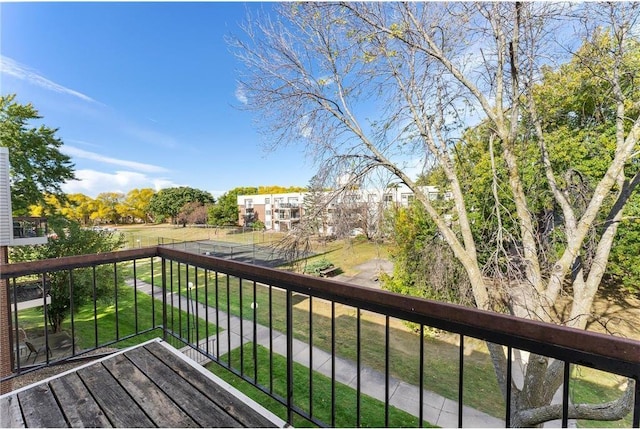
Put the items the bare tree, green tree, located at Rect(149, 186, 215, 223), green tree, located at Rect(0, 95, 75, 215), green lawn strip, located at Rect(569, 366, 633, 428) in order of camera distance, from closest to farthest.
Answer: the bare tree → green lawn strip, located at Rect(569, 366, 633, 428) → green tree, located at Rect(0, 95, 75, 215) → green tree, located at Rect(149, 186, 215, 223)

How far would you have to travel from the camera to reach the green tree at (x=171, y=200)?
40281 millimetres

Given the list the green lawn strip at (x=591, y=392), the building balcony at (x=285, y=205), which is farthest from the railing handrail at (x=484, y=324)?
the building balcony at (x=285, y=205)

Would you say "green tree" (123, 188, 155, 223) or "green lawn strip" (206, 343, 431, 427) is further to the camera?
"green tree" (123, 188, 155, 223)

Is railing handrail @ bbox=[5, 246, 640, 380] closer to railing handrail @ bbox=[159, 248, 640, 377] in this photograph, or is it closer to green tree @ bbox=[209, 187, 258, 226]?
railing handrail @ bbox=[159, 248, 640, 377]

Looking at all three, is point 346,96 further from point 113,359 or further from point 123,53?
point 123,53

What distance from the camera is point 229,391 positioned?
59.4 inches

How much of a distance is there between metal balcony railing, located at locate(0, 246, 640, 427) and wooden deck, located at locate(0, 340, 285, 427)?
184 mm

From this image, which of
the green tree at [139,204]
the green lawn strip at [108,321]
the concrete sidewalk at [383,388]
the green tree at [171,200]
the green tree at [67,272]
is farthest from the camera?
the green tree at [171,200]

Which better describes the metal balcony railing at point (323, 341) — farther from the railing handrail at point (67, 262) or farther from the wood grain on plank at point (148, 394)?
the wood grain on plank at point (148, 394)

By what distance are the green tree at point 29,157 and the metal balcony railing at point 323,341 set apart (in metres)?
5.05

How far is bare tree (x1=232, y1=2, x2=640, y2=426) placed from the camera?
4285 millimetres

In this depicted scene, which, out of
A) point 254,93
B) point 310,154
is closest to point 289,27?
point 254,93

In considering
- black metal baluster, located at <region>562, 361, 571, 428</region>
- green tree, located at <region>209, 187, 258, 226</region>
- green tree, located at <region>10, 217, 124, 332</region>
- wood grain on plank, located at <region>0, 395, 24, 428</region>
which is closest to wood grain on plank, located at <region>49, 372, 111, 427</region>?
wood grain on plank, located at <region>0, 395, 24, 428</region>

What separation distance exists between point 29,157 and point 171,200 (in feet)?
92.9
